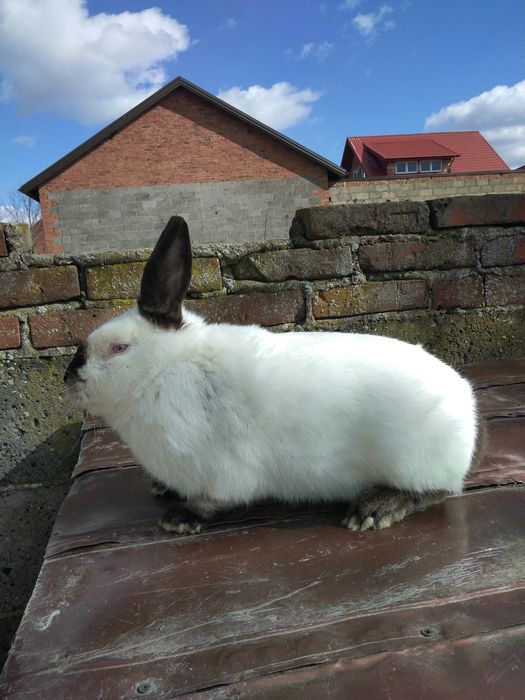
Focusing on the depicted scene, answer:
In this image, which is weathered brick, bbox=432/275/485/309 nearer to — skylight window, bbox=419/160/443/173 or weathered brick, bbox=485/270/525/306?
weathered brick, bbox=485/270/525/306

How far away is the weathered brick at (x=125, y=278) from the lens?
225cm

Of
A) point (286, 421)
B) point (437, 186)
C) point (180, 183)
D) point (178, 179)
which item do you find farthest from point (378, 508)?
point (178, 179)

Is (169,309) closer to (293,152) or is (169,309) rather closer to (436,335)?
(436,335)

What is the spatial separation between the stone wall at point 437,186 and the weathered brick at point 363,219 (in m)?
11.0

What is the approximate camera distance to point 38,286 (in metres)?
2.18

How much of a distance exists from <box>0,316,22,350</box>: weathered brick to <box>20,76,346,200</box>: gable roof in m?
14.1

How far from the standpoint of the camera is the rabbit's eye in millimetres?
1425

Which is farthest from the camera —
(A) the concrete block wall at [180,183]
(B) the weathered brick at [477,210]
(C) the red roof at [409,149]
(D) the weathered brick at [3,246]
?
(C) the red roof at [409,149]

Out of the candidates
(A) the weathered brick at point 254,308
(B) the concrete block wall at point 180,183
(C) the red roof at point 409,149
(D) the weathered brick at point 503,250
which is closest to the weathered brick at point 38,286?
(A) the weathered brick at point 254,308

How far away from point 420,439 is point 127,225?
14.6 meters

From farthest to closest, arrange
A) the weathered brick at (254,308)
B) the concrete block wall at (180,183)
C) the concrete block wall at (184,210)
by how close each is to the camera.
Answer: the concrete block wall at (180,183) < the concrete block wall at (184,210) < the weathered brick at (254,308)

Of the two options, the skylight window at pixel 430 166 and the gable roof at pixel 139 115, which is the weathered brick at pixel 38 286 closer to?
the gable roof at pixel 139 115

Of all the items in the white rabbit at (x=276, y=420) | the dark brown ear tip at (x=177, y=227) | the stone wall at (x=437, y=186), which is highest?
the stone wall at (x=437, y=186)

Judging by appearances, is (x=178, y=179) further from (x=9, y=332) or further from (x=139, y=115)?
(x=9, y=332)
